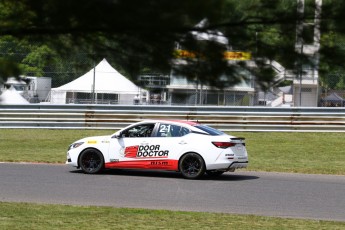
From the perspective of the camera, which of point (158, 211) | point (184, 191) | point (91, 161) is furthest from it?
point (91, 161)

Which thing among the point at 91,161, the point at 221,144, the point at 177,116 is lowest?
the point at 91,161

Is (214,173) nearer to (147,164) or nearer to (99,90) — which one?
(147,164)

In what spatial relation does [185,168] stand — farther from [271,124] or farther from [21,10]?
[21,10]

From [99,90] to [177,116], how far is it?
352 cm

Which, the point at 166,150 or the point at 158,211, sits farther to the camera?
the point at 166,150

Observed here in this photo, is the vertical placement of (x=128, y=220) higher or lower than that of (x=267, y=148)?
lower

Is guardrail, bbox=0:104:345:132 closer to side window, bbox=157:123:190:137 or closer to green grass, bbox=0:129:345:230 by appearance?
green grass, bbox=0:129:345:230

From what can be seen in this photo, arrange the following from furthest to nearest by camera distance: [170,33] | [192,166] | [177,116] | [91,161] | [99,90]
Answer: [99,90]
[177,116]
[91,161]
[192,166]
[170,33]

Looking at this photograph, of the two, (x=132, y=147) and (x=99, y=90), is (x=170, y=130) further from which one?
(x=99, y=90)

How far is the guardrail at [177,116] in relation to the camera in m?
28.3

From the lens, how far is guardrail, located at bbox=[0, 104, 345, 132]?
92.8 ft

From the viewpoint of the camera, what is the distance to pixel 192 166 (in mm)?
18500

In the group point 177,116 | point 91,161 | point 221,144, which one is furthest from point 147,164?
point 177,116

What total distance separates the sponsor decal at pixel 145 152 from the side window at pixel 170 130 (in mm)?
379
